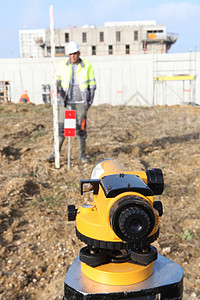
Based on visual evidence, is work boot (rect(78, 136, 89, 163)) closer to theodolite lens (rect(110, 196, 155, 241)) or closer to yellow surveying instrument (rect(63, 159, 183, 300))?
yellow surveying instrument (rect(63, 159, 183, 300))

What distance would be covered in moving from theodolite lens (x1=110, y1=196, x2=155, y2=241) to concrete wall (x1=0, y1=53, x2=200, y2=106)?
22974 millimetres

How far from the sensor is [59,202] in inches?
169

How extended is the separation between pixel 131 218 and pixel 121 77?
77.0 ft

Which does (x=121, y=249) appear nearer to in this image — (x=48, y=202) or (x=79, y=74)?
→ (x=48, y=202)

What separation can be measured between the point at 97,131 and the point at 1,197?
4.85 meters

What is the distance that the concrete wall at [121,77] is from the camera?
23.2 metres

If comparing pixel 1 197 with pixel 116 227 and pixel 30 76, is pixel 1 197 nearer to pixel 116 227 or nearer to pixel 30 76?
pixel 116 227

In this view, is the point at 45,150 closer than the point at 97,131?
Yes

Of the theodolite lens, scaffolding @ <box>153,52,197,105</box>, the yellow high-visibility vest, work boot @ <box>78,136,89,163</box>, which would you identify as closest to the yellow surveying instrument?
the theodolite lens

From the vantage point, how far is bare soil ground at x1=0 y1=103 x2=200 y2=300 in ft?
9.19

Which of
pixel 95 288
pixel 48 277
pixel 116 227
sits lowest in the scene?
pixel 48 277

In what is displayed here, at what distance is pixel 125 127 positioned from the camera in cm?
960

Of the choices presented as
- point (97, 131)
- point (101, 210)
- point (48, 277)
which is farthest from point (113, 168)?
point (97, 131)

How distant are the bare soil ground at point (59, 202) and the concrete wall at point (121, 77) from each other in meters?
15.6
